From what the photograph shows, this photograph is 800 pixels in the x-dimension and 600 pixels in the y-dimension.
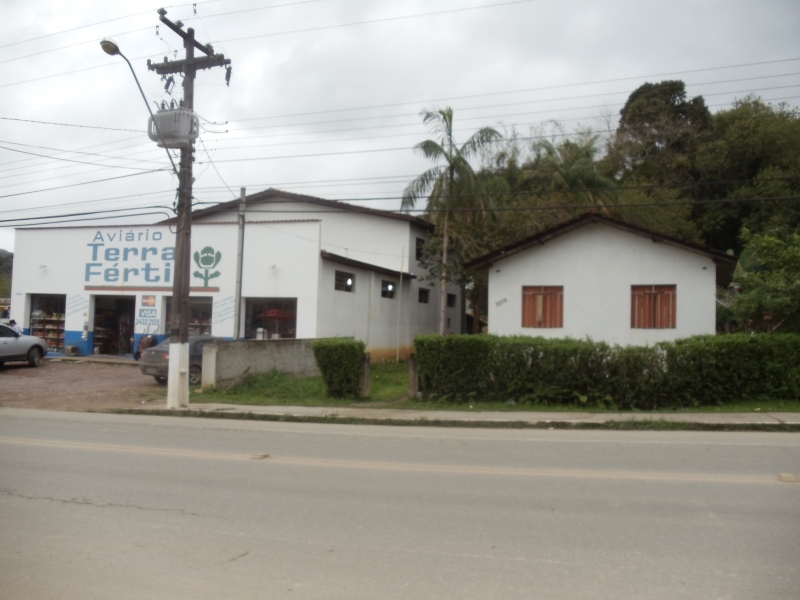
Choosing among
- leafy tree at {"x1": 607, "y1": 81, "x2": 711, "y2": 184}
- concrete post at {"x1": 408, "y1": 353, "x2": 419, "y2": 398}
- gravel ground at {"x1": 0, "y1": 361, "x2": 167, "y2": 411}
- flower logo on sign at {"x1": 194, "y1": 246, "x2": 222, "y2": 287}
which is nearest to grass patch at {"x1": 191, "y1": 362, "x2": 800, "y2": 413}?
concrete post at {"x1": 408, "y1": 353, "x2": 419, "y2": 398}

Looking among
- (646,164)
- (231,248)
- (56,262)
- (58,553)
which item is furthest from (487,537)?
(646,164)

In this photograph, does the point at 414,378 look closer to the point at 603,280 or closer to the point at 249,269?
the point at 603,280

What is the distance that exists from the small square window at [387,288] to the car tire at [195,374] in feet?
41.2

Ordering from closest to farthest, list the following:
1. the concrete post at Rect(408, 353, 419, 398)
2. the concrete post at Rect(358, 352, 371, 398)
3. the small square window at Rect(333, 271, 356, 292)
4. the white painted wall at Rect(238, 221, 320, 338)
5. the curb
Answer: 1. the curb
2. the concrete post at Rect(408, 353, 419, 398)
3. the concrete post at Rect(358, 352, 371, 398)
4. the white painted wall at Rect(238, 221, 320, 338)
5. the small square window at Rect(333, 271, 356, 292)

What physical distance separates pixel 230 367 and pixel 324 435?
8.31 m

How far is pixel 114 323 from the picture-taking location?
109ft

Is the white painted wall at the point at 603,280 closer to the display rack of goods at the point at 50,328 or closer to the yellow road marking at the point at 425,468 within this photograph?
the yellow road marking at the point at 425,468

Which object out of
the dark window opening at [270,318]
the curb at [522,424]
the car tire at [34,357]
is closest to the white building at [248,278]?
the dark window opening at [270,318]

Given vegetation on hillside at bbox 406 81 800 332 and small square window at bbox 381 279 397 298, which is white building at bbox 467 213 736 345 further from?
small square window at bbox 381 279 397 298

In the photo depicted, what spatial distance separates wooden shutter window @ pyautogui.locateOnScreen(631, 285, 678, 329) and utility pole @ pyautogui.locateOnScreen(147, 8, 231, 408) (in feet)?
41.8

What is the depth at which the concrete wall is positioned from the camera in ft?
66.9

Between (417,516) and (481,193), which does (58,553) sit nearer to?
(417,516)

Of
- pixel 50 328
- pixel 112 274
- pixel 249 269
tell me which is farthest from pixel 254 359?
pixel 50 328

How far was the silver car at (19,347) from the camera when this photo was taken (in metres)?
26.0
